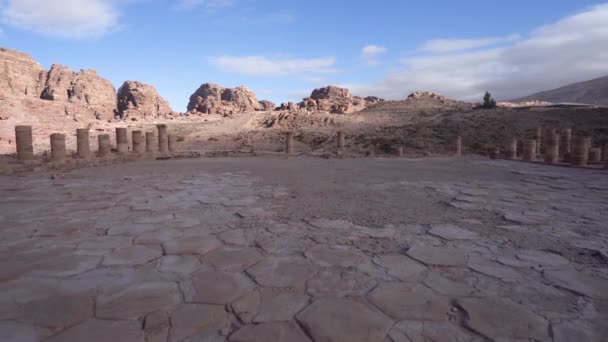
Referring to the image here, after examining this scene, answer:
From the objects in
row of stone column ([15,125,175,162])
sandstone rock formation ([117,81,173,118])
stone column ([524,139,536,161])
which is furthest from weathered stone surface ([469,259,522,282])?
sandstone rock formation ([117,81,173,118])

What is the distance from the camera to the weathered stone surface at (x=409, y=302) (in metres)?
1.58

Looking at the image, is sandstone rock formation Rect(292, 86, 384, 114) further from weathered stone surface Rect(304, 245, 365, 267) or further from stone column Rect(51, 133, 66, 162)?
weathered stone surface Rect(304, 245, 365, 267)

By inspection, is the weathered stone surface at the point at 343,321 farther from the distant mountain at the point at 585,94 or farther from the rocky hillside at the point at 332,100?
the distant mountain at the point at 585,94

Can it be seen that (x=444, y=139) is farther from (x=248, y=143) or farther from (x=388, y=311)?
(x=388, y=311)

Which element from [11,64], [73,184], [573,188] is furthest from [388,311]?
[11,64]

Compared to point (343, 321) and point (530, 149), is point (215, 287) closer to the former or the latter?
point (343, 321)

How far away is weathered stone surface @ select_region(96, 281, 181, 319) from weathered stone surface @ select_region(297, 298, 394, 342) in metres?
0.72

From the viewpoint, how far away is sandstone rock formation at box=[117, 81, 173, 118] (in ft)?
188

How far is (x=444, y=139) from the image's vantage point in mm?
21703

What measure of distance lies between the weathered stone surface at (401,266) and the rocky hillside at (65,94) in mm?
49624

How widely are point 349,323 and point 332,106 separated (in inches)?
1888

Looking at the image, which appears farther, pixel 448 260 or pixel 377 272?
pixel 448 260

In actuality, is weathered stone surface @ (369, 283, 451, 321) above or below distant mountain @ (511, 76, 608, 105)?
below

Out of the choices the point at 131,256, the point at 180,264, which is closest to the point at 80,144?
the point at 131,256
